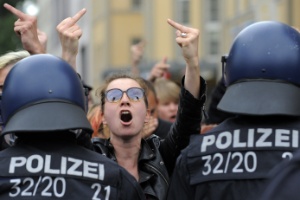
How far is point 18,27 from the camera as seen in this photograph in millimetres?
5555

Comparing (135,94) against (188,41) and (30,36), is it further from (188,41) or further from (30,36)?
(30,36)

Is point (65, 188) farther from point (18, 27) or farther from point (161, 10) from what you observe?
point (161, 10)

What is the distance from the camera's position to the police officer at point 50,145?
13.5ft

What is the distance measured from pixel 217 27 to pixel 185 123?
4056cm

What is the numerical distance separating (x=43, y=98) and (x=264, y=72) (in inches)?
35.9

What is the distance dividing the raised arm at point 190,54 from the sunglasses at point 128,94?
388mm

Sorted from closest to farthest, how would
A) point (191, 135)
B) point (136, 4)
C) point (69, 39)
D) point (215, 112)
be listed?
point (191, 135) < point (69, 39) < point (215, 112) < point (136, 4)

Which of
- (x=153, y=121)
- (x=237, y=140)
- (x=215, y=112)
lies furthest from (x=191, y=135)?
(x=215, y=112)

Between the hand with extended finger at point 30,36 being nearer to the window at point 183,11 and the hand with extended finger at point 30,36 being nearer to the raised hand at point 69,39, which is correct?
the raised hand at point 69,39

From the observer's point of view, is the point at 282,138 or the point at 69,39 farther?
the point at 69,39

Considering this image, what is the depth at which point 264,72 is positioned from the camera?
4.27 m

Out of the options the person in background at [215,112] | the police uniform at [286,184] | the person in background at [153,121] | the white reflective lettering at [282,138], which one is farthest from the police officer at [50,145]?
the person in background at [215,112]

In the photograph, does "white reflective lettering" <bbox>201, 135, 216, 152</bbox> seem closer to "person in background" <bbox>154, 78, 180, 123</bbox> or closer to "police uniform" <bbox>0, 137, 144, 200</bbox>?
"police uniform" <bbox>0, 137, 144, 200</bbox>

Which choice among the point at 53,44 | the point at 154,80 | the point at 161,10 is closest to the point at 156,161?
the point at 154,80
